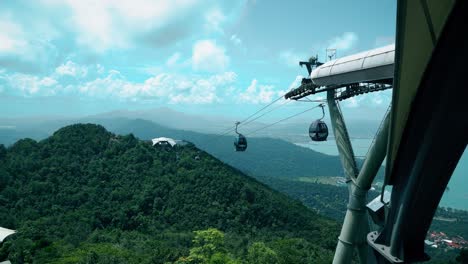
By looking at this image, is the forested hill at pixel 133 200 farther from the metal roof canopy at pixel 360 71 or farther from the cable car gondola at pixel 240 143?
the metal roof canopy at pixel 360 71

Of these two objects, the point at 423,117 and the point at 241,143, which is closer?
the point at 423,117

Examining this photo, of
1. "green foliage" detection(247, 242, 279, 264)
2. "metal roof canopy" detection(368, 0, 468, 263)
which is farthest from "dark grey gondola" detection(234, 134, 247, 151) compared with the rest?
"metal roof canopy" detection(368, 0, 468, 263)

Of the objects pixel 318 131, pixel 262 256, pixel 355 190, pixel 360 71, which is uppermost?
pixel 360 71

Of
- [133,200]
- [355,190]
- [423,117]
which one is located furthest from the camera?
[133,200]

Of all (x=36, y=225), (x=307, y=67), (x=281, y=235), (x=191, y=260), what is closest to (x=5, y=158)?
(x=36, y=225)

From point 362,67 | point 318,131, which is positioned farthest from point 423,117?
point 318,131

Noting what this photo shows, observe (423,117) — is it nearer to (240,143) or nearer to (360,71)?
(360,71)
